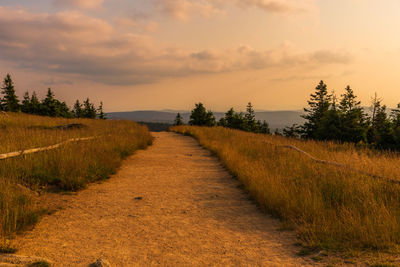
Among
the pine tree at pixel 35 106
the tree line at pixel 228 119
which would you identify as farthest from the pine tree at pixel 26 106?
the tree line at pixel 228 119

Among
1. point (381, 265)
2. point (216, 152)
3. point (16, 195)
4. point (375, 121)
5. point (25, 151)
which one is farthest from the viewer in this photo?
point (375, 121)

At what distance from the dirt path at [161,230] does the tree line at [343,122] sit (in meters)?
19.7

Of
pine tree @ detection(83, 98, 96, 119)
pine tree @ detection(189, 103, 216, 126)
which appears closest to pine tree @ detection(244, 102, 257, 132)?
pine tree @ detection(189, 103, 216, 126)

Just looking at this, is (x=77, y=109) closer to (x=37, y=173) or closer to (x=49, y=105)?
(x=49, y=105)

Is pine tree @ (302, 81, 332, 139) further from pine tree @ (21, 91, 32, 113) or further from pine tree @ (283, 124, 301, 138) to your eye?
pine tree @ (21, 91, 32, 113)

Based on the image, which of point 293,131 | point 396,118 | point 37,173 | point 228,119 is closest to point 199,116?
point 228,119

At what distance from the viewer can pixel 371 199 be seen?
4.71 metres

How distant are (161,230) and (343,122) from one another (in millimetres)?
35063

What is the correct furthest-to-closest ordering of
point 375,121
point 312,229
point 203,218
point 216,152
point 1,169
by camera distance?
point 375,121, point 216,152, point 1,169, point 203,218, point 312,229

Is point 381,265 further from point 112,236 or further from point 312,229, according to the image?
point 112,236

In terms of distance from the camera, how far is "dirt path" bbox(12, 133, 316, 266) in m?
3.44

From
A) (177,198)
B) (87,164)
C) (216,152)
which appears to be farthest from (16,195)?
(216,152)

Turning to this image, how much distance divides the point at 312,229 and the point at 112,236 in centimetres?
328

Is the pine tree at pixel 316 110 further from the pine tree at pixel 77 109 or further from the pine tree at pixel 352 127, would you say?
the pine tree at pixel 77 109
